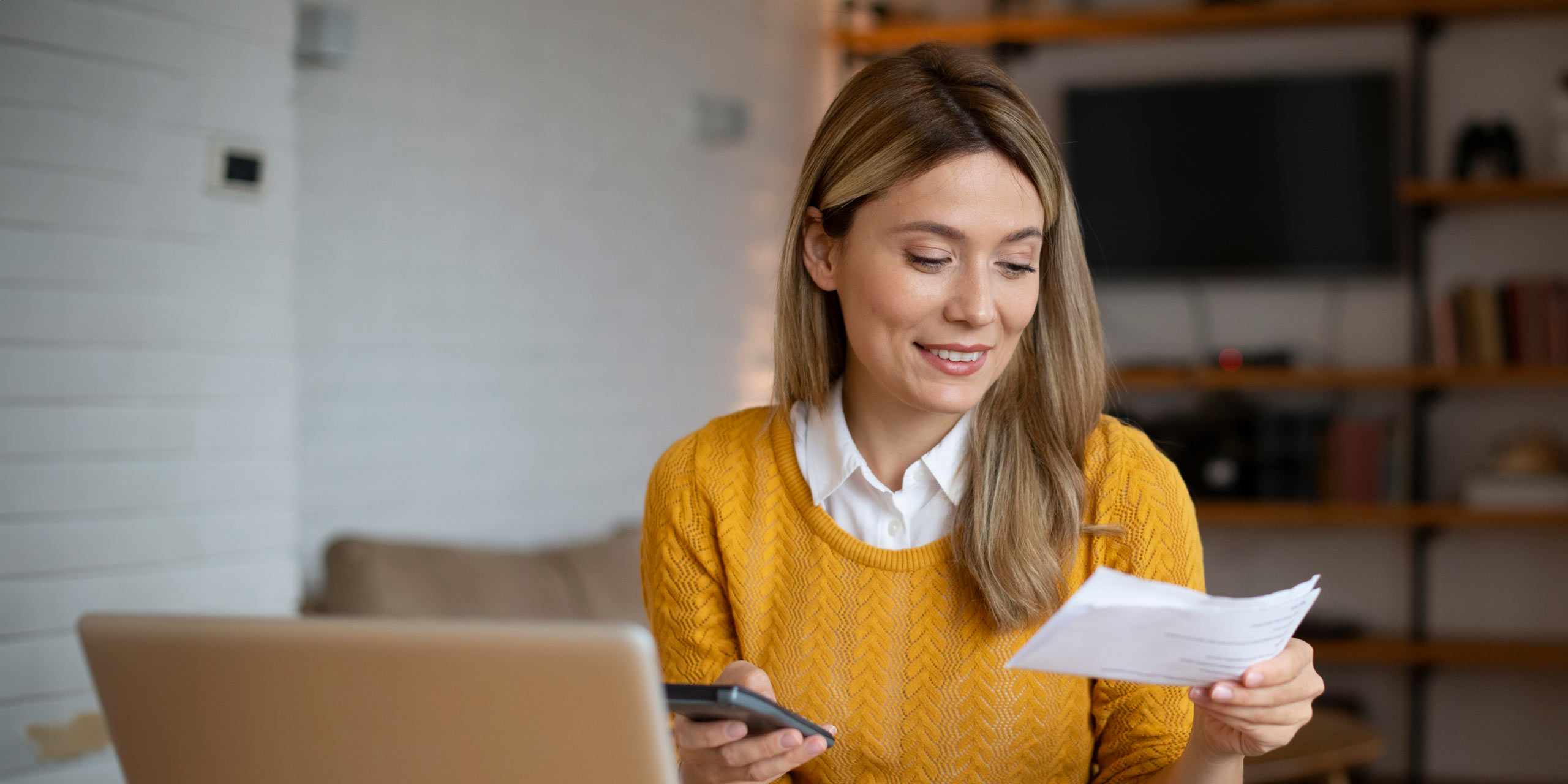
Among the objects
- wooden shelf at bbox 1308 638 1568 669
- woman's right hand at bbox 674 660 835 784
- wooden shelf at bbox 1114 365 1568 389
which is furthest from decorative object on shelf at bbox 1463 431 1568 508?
woman's right hand at bbox 674 660 835 784

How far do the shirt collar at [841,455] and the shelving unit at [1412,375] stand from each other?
2893 mm

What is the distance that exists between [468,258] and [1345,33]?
2964 mm

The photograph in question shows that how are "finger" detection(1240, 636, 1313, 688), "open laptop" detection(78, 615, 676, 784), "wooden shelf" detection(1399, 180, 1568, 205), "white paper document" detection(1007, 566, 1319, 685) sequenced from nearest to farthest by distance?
"open laptop" detection(78, 615, 676, 784), "white paper document" detection(1007, 566, 1319, 685), "finger" detection(1240, 636, 1313, 688), "wooden shelf" detection(1399, 180, 1568, 205)

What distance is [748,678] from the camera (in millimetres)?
1154

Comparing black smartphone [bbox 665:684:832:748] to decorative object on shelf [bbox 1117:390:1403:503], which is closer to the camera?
black smartphone [bbox 665:684:832:748]

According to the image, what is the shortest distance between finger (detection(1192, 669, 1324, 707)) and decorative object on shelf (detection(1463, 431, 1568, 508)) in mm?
3351

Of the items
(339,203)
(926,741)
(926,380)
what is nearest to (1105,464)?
(926,380)

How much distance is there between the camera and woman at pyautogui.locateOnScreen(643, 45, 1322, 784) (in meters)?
1.28

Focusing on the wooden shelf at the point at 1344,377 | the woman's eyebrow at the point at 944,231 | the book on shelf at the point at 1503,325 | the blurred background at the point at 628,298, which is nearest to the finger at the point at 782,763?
the woman's eyebrow at the point at 944,231

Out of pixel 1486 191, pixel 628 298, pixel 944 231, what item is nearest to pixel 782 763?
pixel 944 231

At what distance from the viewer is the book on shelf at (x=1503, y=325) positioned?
3.83 m

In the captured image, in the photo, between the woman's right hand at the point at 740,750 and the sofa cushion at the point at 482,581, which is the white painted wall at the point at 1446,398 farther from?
the woman's right hand at the point at 740,750

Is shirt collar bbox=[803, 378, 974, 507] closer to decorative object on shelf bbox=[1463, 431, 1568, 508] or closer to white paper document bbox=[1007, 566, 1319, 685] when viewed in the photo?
white paper document bbox=[1007, 566, 1319, 685]

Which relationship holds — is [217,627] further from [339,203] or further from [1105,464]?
[339,203]
